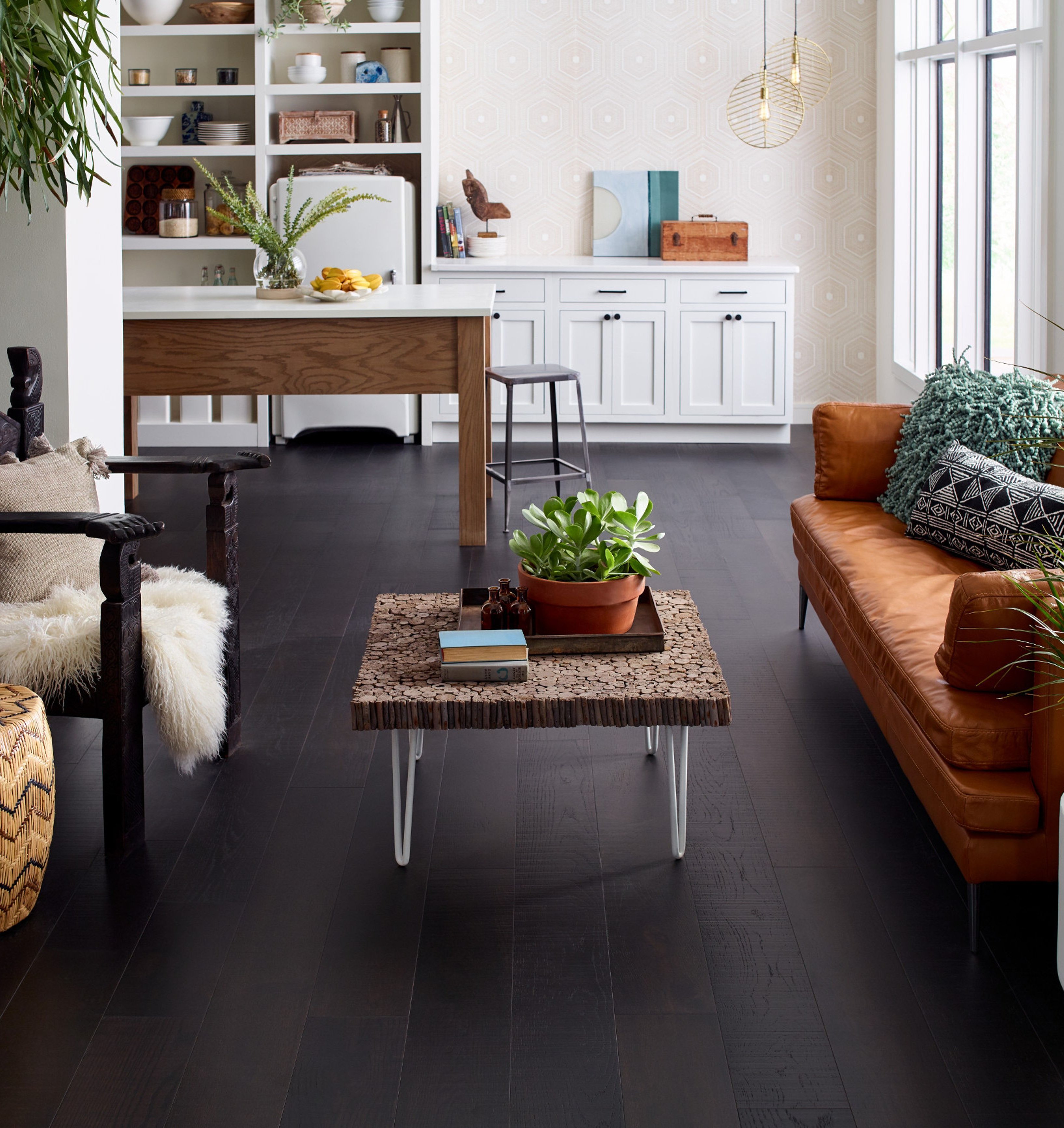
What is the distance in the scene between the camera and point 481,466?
4.93 m

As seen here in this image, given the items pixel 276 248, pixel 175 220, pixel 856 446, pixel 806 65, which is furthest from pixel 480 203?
pixel 856 446

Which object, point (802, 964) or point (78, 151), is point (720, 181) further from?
point (802, 964)

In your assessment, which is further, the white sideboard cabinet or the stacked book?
the white sideboard cabinet

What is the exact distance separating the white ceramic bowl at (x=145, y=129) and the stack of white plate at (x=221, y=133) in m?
0.19

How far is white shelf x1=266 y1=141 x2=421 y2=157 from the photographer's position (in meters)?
6.81

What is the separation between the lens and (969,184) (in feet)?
19.6

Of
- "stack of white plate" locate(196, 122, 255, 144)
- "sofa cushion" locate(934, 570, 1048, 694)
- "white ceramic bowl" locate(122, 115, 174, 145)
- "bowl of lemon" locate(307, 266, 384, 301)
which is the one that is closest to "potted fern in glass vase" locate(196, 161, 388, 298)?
"bowl of lemon" locate(307, 266, 384, 301)

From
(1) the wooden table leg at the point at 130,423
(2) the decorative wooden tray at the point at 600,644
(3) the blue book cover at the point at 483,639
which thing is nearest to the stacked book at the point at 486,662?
(3) the blue book cover at the point at 483,639

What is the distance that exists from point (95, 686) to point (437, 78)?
18.4 feet

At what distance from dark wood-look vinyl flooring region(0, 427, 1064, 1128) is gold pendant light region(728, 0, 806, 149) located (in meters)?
4.64

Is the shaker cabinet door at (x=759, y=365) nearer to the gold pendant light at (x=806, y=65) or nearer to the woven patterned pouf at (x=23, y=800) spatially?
the gold pendant light at (x=806, y=65)

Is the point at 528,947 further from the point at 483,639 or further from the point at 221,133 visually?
the point at 221,133

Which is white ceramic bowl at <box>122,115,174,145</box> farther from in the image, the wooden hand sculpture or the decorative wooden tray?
the decorative wooden tray

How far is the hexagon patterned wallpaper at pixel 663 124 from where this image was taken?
281 inches
